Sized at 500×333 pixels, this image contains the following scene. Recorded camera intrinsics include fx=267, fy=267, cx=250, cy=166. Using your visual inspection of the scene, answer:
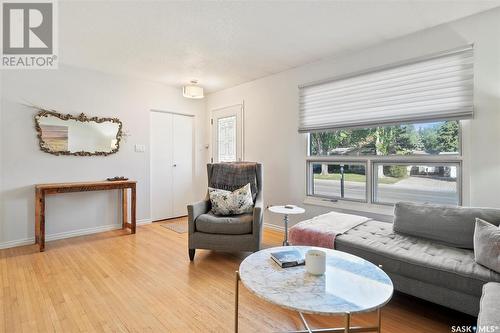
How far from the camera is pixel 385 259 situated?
6.37 feet

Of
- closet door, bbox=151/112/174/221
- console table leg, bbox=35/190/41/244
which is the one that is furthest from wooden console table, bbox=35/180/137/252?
closet door, bbox=151/112/174/221

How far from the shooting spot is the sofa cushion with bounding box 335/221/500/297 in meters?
1.60

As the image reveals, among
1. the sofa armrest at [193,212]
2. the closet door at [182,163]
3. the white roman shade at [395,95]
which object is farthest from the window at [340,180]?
the closet door at [182,163]

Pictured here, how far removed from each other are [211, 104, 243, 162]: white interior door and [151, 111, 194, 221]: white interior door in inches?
18.7

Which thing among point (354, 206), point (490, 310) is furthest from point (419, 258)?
point (354, 206)

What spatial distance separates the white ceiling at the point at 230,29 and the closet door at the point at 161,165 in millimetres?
Result: 1130

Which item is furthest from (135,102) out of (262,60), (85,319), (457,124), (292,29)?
(457,124)

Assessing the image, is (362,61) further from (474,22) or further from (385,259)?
(385,259)

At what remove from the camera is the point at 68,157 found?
3.60 metres

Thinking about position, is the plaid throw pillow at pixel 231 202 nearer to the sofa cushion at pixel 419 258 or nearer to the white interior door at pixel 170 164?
the sofa cushion at pixel 419 258

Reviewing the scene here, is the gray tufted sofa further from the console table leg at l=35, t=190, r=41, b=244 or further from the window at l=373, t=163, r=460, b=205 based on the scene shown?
the console table leg at l=35, t=190, r=41, b=244

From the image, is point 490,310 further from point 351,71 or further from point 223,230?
point 351,71

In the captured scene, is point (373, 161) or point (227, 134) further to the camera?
point (227, 134)

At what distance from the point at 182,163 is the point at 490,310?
4430mm
